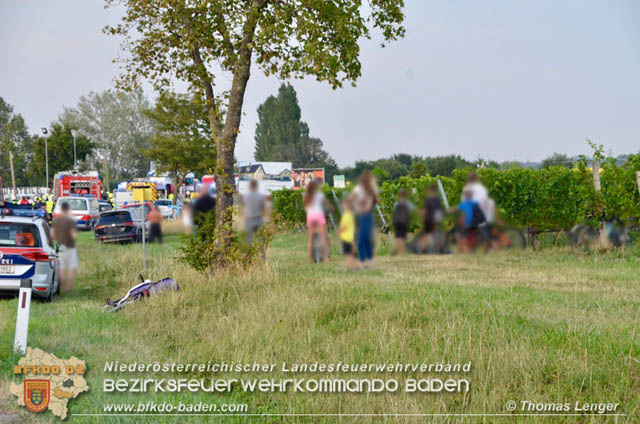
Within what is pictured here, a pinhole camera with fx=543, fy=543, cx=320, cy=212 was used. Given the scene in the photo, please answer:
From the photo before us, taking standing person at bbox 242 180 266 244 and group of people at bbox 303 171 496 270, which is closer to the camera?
group of people at bbox 303 171 496 270

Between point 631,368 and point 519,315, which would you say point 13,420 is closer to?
point 519,315

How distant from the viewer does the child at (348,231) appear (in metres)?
1.80

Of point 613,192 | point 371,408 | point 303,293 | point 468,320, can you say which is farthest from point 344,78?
point 468,320

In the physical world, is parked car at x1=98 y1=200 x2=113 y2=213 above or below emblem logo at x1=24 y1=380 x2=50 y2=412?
above

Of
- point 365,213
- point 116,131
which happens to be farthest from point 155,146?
point 365,213

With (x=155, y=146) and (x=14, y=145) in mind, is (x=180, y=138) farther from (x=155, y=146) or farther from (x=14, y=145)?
Answer: (x=14, y=145)

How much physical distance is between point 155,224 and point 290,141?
3.45 ft

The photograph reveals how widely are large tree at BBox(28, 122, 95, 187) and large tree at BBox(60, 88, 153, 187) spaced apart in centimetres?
10

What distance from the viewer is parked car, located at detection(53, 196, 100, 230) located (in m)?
3.03

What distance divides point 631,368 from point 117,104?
848 cm

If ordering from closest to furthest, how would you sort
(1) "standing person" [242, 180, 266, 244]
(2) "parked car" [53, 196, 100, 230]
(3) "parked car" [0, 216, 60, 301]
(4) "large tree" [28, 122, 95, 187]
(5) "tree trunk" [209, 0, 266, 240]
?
(1) "standing person" [242, 180, 266, 244]
(3) "parked car" [0, 216, 60, 301]
(5) "tree trunk" [209, 0, 266, 240]
(2) "parked car" [53, 196, 100, 230]
(4) "large tree" [28, 122, 95, 187]

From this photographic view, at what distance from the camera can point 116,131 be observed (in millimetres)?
3484

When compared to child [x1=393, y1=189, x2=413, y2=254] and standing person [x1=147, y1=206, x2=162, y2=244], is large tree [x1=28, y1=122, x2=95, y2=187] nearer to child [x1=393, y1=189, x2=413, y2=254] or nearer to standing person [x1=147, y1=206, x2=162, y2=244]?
standing person [x1=147, y1=206, x2=162, y2=244]

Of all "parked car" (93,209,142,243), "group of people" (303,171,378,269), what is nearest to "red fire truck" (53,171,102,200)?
"parked car" (93,209,142,243)
